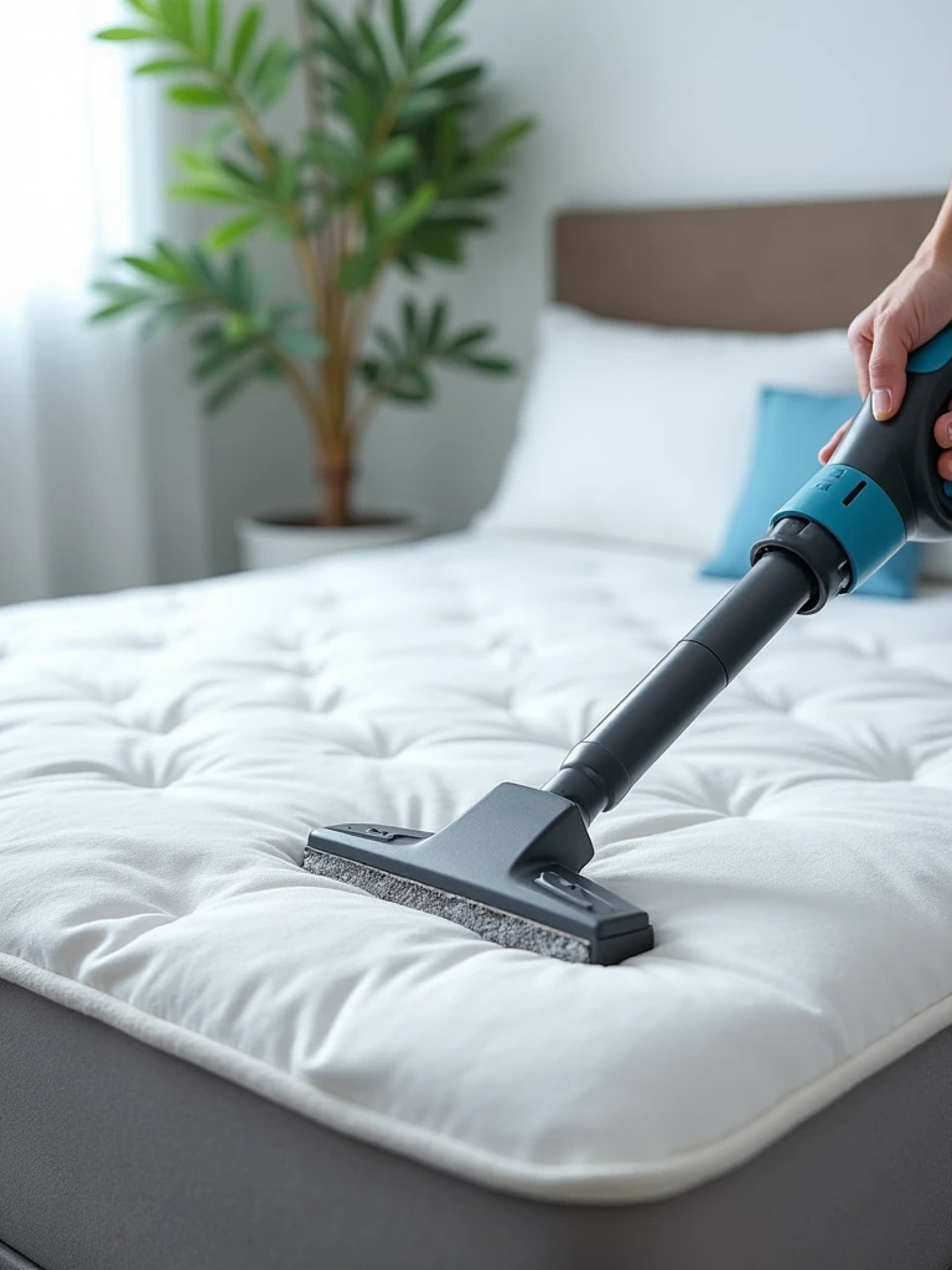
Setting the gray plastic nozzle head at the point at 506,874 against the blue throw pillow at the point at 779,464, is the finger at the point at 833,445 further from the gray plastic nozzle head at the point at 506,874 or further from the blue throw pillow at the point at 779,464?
the blue throw pillow at the point at 779,464

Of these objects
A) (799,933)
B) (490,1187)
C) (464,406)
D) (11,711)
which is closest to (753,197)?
(464,406)

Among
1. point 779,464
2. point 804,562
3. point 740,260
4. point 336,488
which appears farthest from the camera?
point 336,488

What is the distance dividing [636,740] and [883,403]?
0.38 m

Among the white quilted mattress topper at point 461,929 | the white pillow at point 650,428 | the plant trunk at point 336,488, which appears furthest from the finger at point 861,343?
the plant trunk at point 336,488

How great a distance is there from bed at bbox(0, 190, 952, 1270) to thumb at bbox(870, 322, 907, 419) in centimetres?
32

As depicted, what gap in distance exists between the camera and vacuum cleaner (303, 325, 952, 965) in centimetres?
93

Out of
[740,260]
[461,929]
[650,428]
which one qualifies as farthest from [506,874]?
[740,260]

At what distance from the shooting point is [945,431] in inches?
45.9

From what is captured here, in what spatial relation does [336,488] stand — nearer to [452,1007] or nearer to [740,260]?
[740,260]

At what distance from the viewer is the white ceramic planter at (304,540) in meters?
2.92

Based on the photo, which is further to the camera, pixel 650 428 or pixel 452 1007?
pixel 650 428

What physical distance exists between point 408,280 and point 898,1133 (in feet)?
9.22

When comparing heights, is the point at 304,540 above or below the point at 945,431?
below

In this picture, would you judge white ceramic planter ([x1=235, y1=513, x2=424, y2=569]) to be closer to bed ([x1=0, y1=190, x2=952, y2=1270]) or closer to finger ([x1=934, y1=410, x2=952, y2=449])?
bed ([x1=0, y1=190, x2=952, y2=1270])
